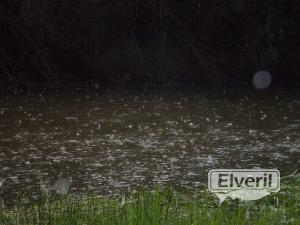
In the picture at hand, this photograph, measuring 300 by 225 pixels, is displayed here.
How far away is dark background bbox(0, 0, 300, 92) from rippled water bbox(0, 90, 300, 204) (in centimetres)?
104

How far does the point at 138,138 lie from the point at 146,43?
4.78 meters

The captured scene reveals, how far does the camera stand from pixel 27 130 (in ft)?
26.6

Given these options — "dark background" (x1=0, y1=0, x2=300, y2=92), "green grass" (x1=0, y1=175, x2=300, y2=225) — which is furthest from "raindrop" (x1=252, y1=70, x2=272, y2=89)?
"green grass" (x1=0, y1=175, x2=300, y2=225)

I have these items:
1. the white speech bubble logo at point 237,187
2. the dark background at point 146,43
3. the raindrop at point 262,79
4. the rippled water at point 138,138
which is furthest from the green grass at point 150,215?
the raindrop at point 262,79

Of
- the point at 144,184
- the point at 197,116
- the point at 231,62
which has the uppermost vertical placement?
the point at 231,62

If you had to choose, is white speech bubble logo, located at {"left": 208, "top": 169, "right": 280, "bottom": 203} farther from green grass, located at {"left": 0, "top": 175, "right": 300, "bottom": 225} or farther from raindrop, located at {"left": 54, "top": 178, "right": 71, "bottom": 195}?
raindrop, located at {"left": 54, "top": 178, "right": 71, "bottom": 195}

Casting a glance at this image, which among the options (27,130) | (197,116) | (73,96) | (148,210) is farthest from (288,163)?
(73,96)

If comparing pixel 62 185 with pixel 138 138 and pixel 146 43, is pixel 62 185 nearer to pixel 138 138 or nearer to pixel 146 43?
pixel 138 138

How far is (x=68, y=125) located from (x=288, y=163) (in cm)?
313

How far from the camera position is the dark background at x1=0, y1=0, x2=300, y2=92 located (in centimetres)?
1102

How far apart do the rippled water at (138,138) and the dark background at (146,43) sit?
1.04 meters

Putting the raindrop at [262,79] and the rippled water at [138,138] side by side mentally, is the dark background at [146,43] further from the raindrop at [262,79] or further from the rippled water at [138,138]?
the rippled water at [138,138]

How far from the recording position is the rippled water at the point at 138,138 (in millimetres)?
6238

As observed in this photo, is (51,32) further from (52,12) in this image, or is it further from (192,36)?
(192,36)
